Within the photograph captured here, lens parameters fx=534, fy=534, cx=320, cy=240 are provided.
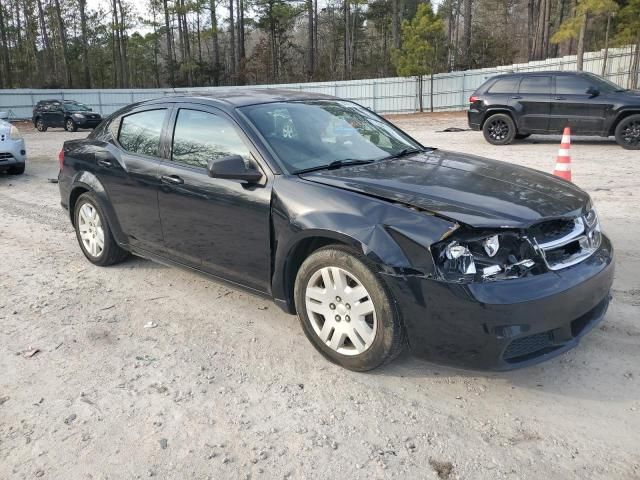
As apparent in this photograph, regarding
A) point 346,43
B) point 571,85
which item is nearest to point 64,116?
Result: point 571,85

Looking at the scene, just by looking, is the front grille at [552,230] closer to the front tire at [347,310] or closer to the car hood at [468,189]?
the car hood at [468,189]

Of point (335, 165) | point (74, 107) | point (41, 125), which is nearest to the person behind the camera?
point (335, 165)

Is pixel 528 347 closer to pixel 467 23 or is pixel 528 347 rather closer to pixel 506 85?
pixel 506 85

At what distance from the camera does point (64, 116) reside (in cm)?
2539

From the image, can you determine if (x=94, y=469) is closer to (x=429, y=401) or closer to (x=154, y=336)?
(x=154, y=336)

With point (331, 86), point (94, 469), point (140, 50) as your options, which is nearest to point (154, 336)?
point (94, 469)

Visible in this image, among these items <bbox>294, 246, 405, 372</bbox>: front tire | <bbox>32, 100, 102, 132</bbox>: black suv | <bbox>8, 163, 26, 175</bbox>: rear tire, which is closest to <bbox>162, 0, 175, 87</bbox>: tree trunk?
<bbox>32, 100, 102, 132</bbox>: black suv

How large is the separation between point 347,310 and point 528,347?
999 millimetres

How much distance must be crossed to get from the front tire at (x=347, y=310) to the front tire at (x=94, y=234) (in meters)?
2.52

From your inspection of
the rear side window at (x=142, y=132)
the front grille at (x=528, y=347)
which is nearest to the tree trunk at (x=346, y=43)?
the rear side window at (x=142, y=132)

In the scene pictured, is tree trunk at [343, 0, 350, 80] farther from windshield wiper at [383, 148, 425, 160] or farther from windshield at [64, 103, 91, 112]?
windshield wiper at [383, 148, 425, 160]

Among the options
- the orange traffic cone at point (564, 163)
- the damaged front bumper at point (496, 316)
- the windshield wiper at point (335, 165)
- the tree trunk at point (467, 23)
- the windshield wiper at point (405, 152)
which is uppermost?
the tree trunk at point (467, 23)

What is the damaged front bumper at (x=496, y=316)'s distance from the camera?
266 cm

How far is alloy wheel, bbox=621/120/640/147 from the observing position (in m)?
11.8
